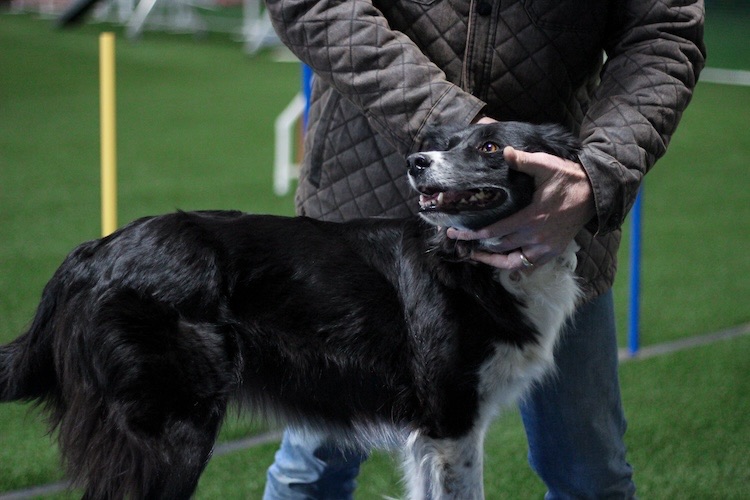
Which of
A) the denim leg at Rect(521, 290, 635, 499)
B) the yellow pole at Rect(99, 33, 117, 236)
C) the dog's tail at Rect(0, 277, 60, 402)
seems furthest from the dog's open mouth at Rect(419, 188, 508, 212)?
the yellow pole at Rect(99, 33, 117, 236)

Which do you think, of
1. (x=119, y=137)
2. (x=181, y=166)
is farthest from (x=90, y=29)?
(x=181, y=166)

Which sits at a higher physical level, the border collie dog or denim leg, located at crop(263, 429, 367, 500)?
the border collie dog

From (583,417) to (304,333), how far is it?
0.79 m

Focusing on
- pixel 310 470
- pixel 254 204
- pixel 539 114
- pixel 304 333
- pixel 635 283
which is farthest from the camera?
pixel 254 204

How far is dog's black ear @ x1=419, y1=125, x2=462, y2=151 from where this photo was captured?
2152 mm

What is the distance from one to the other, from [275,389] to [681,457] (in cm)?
226

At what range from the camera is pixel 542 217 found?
2.07m

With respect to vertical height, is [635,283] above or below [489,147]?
below

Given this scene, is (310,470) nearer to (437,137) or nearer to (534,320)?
(534,320)

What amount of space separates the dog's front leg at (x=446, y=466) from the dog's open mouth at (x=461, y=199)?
60cm

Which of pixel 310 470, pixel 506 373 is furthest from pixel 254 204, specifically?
pixel 506 373

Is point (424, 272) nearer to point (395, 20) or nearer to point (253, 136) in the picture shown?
point (395, 20)

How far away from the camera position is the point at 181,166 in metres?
9.21

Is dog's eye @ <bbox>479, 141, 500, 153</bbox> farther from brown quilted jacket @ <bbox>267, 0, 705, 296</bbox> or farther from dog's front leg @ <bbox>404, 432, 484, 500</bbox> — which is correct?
dog's front leg @ <bbox>404, 432, 484, 500</bbox>
